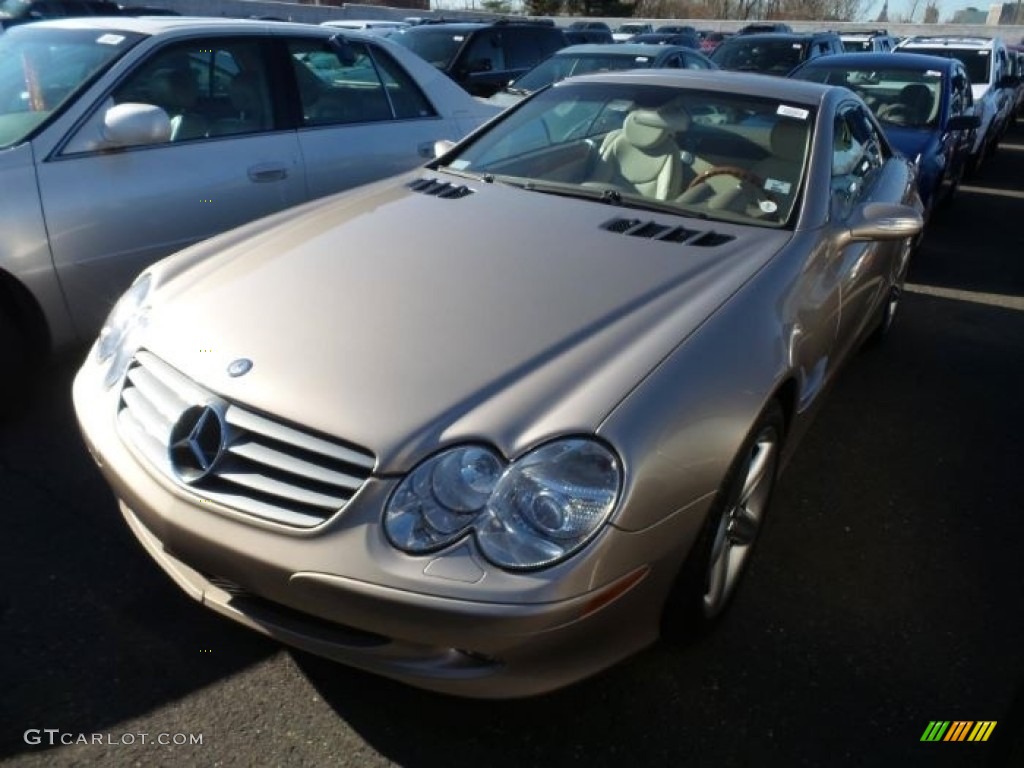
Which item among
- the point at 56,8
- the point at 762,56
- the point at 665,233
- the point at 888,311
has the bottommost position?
the point at 888,311

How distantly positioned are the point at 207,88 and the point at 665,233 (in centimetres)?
249

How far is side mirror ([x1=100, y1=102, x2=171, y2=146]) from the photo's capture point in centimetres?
342

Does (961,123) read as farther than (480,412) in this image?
Yes

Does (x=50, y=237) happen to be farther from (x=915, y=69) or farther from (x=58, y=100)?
(x=915, y=69)

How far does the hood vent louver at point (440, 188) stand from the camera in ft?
10.4

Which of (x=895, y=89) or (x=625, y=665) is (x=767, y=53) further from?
(x=625, y=665)

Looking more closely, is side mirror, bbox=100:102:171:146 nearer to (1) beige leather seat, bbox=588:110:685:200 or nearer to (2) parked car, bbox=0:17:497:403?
(2) parked car, bbox=0:17:497:403

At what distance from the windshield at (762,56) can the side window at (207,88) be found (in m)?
8.75

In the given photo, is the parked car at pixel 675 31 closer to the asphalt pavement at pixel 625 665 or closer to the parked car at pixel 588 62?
the parked car at pixel 588 62

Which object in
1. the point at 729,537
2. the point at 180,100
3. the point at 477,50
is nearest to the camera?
the point at 729,537

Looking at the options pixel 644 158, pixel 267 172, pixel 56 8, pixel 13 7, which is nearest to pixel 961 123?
pixel 644 158

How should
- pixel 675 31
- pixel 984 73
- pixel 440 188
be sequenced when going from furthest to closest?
pixel 675 31 < pixel 984 73 < pixel 440 188

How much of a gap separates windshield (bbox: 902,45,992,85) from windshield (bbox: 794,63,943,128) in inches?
170

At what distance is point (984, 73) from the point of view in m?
11.0
